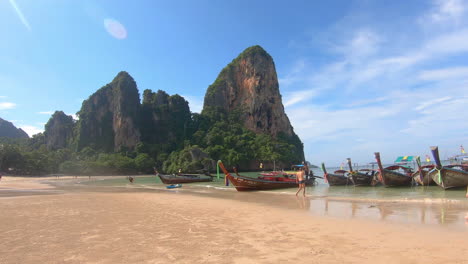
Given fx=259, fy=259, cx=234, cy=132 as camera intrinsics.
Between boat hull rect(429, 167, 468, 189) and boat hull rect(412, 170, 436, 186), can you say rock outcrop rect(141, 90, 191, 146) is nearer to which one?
boat hull rect(412, 170, 436, 186)

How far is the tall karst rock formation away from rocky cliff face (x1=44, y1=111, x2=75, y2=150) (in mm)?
7701

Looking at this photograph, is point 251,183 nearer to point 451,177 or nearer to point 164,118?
point 451,177

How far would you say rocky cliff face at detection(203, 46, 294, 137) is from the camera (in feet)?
297

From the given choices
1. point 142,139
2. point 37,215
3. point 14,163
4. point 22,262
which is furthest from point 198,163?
point 22,262

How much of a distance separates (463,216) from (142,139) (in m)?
80.1

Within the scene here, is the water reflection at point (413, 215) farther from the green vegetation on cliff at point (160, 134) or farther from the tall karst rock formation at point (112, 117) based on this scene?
the tall karst rock formation at point (112, 117)

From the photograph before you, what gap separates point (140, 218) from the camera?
26.5ft

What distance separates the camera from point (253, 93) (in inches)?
3610

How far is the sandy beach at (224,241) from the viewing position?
434 cm

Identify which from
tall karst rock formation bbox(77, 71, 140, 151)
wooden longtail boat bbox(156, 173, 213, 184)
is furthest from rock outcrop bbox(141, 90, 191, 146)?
wooden longtail boat bbox(156, 173, 213, 184)

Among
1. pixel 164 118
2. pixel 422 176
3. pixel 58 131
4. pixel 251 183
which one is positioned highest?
pixel 164 118

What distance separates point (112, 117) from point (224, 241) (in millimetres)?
85991

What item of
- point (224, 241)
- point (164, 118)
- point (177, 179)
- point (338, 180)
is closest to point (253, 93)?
point (164, 118)

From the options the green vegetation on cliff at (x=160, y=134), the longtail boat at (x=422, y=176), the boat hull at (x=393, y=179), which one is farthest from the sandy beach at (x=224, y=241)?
the green vegetation on cliff at (x=160, y=134)
